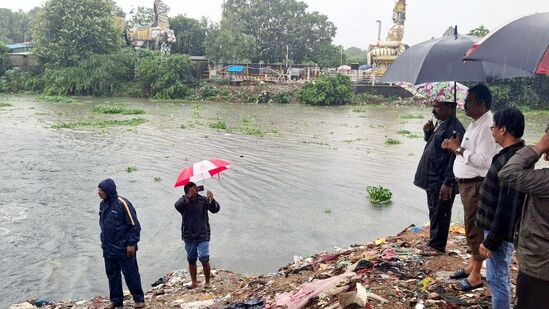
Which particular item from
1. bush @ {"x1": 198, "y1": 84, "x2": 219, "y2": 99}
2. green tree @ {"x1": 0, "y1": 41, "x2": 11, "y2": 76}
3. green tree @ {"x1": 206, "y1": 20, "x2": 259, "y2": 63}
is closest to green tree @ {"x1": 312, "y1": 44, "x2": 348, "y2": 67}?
green tree @ {"x1": 206, "y1": 20, "x2": 259, "y2": 63}

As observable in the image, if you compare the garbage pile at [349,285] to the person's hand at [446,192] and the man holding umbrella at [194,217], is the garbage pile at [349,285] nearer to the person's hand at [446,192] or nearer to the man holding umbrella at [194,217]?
the man holding umbrella at [194,217]

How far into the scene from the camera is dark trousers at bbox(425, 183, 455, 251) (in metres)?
4.78

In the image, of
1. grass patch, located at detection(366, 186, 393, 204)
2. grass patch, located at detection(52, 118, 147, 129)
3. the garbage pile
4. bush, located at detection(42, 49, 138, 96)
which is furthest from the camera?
bush, located at detection(42, 49, 138, 96)

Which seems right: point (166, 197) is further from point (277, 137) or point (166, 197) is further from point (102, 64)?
point (102, 64)

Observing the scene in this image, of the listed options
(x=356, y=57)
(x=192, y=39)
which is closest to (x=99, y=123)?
(x=192, y=39)

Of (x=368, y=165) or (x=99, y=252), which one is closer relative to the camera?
(x=99, y=252)

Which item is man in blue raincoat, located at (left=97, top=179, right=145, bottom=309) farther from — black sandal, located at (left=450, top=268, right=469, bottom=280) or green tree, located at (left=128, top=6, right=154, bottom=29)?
green tree, located at (left=128, top=6, right=154, bottom=29)

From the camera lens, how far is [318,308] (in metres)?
3.71

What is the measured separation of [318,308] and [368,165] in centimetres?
1119

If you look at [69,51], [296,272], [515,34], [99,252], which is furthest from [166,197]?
[69,51]

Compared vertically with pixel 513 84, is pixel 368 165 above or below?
below

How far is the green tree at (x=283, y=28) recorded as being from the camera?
4950 centimetres

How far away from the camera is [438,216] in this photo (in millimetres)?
4895

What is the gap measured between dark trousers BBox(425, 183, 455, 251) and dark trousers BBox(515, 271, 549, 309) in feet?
6.12
